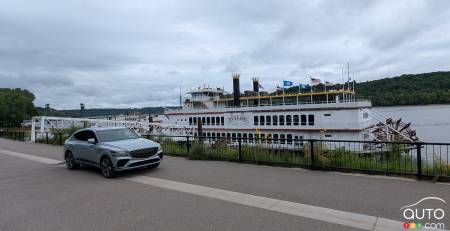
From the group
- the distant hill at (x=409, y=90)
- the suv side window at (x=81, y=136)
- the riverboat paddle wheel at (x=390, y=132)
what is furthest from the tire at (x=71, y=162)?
the distant hill at (x=409, y=90)

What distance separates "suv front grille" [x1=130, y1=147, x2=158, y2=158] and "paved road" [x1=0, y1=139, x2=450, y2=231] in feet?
2.02

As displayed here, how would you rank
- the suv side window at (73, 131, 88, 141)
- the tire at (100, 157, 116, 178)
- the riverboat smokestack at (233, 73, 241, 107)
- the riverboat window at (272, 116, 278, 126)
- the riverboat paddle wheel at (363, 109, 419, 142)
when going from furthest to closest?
1. the riverboat smokestack at (233, 73, 241, 107)
2. the riverboat window at (272, 116, 278, 126)
3. the riverboat paddle wheel at (363, 109, 419, 142)
4. the suv side window at (73, 131, 88, 141)
5. the tire at (100, 157, 116, 178)

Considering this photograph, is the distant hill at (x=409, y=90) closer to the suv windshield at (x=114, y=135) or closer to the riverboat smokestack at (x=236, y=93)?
the riverboat smokestack at (x=236, y=93)

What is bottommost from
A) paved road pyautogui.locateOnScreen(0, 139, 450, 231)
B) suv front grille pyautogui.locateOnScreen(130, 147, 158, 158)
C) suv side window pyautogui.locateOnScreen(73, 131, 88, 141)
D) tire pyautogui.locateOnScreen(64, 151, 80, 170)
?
paved road pyautogui.locateOnScreen(0, 139, 450, 231)

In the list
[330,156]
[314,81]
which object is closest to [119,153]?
[330,156]

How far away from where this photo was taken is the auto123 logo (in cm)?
560

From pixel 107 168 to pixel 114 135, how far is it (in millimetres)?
1488

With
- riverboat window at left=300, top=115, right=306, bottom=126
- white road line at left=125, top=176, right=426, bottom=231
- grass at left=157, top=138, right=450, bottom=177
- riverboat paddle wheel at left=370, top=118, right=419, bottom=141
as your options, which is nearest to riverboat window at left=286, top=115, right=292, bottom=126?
riverboat window at left=300, top=115, right=306, bottom=126

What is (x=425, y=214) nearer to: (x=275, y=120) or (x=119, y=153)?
(x=119, y=153)

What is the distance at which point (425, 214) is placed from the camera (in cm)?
609

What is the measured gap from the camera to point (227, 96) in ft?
140

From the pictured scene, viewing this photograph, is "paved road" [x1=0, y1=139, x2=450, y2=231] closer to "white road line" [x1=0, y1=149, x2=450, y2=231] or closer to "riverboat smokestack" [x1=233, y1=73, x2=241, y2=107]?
"white road line" [x1=0, y1=149, x2=450, y2=231]

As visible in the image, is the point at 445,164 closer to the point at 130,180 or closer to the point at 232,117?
the point at 130,180

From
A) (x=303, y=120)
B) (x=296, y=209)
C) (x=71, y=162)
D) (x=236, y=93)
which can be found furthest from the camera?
(x=236, y=93)
